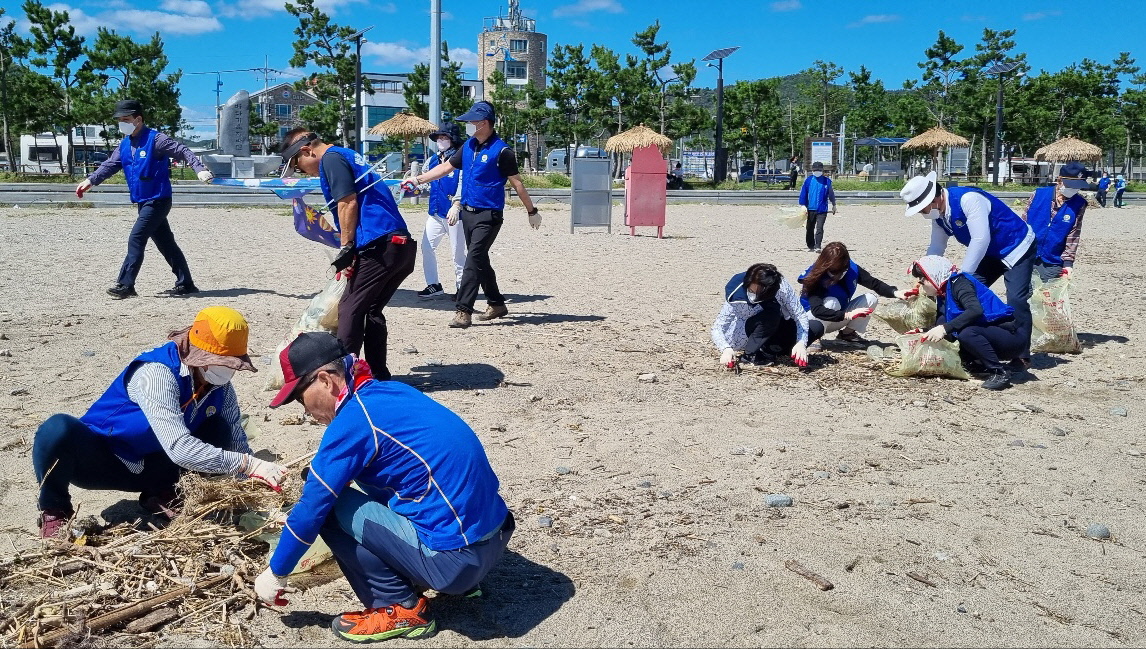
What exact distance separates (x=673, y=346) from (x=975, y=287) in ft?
7.78

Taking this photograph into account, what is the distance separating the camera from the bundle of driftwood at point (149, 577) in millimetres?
3186

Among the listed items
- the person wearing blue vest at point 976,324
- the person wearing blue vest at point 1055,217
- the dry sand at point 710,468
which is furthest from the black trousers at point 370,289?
the person wearing blue vest at point 1055,217

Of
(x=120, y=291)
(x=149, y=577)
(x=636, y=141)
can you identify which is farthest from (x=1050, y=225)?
(x=636, y=141)

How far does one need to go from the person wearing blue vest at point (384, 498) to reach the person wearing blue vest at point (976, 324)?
15.2ft

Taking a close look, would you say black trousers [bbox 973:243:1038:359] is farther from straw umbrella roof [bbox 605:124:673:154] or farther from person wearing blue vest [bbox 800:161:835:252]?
straw umbrella roof [bbox 605:124:673:154]

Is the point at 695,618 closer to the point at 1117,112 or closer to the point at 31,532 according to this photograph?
the point at 31,532

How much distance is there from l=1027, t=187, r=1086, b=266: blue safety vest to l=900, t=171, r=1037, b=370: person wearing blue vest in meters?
1.57

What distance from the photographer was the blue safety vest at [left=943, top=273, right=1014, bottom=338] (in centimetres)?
676

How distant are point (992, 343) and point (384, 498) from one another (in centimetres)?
511

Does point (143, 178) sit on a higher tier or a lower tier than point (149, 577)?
higher

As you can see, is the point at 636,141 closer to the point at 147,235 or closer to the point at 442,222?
the point at 442,222

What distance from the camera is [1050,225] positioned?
859cm

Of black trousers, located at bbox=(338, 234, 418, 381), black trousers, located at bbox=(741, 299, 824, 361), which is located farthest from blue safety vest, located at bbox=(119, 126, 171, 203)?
black trousers, located at bbox=(741, 299, 824, 361)

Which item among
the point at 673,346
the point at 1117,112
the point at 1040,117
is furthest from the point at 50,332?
the point at 1117,112
